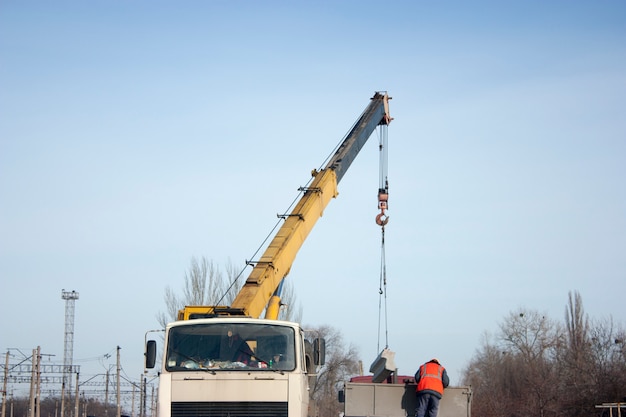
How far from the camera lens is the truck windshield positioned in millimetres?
13688

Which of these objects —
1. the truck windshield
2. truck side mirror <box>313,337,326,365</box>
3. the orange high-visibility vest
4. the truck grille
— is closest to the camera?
the truck grille

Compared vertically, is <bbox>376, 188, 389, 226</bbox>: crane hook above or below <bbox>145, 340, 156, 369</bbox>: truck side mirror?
above

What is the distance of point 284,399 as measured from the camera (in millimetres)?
13398

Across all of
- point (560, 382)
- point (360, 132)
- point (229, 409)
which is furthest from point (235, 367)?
point (560, 382)

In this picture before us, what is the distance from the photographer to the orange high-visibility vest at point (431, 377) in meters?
14.3

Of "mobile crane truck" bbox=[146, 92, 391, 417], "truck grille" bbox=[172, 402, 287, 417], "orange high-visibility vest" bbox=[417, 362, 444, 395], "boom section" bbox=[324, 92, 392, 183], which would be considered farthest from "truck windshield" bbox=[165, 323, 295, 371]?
"boom section" bbox=[324, 92, 392, 183]

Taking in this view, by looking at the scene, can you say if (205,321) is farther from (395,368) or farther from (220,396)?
(395,368)

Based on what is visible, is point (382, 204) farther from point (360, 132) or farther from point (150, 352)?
point (150, 352)

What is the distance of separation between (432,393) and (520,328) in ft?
159

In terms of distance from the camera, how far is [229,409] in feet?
43.5

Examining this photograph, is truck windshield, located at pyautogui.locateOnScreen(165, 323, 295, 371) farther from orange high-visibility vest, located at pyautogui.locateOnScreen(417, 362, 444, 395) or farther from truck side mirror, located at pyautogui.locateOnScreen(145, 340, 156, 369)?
orange high-visibility vest, located at pyautogui.locateOnScreen(417, 362, 444, 395)

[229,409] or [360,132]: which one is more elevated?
[360,132]

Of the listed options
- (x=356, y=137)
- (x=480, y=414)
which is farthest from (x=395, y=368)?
(x=480, y=414)

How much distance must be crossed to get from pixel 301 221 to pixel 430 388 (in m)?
6.77
